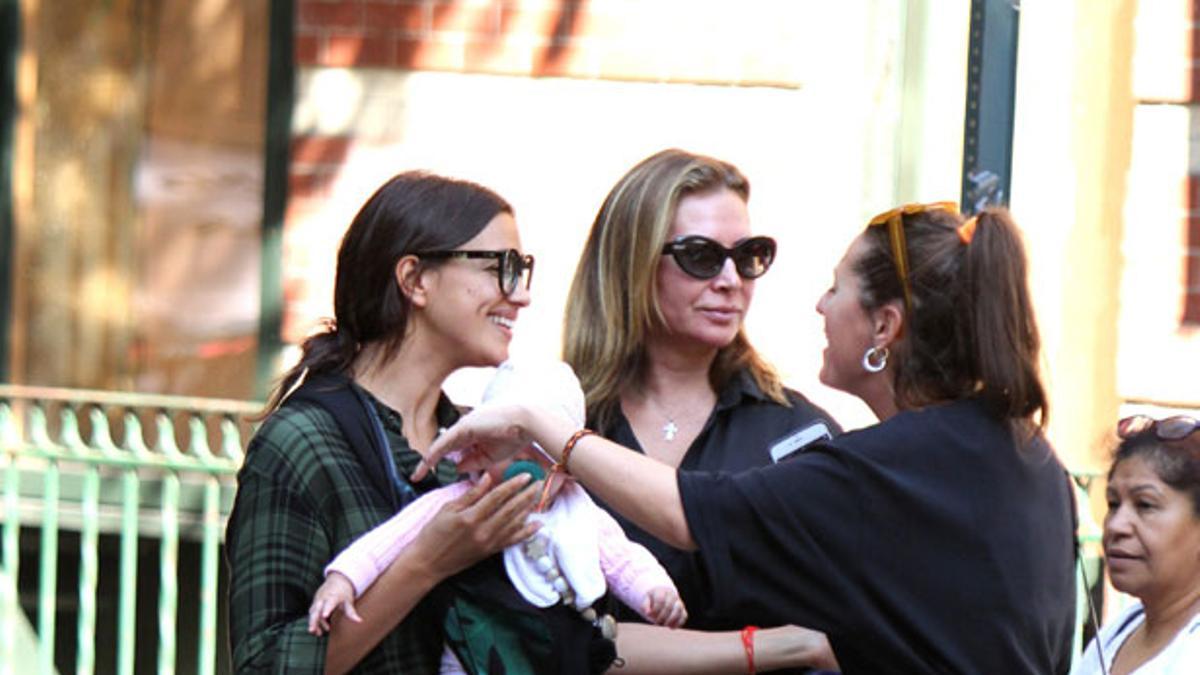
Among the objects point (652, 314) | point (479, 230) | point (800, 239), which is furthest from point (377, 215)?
point (800, 239)

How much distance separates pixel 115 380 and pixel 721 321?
4723mm

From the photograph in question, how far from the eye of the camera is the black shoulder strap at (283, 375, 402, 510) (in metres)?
3.58

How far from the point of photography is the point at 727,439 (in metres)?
4.38

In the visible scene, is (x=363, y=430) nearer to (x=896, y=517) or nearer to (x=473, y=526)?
(x=473, y=526)

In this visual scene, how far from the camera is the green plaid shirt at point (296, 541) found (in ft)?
11.4

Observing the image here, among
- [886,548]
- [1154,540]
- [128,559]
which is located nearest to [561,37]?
[128,559]

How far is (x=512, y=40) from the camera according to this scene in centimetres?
744

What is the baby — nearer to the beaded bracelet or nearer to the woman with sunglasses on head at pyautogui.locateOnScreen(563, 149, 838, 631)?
the beaded bracelet

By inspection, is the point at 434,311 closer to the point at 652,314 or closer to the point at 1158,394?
the point at 652,314

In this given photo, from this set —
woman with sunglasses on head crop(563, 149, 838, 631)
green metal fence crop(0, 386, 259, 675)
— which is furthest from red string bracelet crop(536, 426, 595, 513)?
green metal fence crop(0, 386, 259, 675)

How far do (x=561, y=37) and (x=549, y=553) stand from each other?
4.08 meters

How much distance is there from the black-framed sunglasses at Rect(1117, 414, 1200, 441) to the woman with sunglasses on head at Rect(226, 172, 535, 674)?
4.57 ft

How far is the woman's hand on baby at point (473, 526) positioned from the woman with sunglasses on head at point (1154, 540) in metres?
1.41

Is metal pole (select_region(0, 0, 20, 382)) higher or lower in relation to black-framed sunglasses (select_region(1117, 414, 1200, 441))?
A: higher
